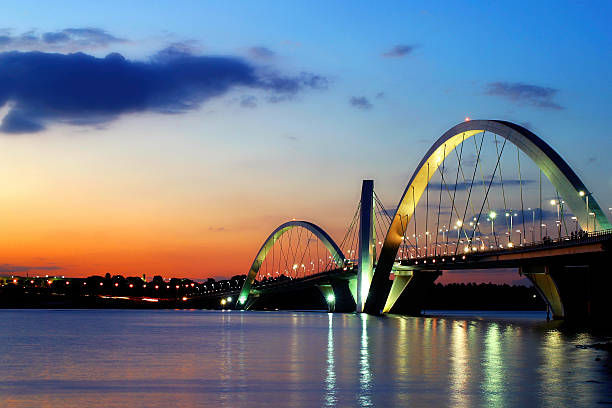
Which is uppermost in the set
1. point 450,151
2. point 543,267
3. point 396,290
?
point 450,151

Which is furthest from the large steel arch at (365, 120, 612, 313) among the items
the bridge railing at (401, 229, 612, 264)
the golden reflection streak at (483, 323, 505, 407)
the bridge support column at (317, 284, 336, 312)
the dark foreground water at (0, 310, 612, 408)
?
the bridge support column at (317, 284, 336, 312)

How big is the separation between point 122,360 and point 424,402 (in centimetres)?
2006

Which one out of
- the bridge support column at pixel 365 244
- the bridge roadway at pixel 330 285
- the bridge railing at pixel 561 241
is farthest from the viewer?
the bridge roadway at pixel 330 285

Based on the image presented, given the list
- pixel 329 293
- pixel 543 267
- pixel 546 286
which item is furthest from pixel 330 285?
pixel 543 267

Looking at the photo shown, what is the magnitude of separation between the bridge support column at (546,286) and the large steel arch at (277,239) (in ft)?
188

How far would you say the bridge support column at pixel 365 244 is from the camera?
110875 mm

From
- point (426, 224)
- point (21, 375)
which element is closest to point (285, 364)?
point (21, 375)

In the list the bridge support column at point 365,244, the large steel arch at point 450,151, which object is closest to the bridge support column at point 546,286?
the large steel arch at point 450,151

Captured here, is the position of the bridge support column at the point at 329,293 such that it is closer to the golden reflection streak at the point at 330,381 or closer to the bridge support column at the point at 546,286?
the bridge support column at the point at 546,286

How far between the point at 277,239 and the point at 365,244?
207 feet

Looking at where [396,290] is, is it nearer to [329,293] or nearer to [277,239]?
[329,293]

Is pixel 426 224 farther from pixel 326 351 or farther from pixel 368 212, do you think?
pixel 326 351

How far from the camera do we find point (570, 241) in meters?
67.4

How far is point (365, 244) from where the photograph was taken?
113m
